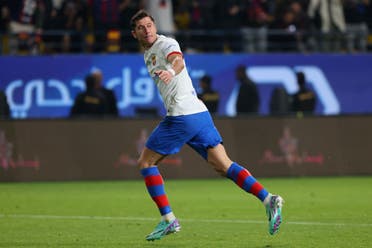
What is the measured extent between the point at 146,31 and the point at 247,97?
12.3m

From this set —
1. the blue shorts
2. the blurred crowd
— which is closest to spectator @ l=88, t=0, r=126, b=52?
the blurred crowd

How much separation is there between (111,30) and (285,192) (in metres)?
Answer: 8.33

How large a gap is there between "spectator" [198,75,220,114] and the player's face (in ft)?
39.4

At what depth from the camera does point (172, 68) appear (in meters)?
10.6

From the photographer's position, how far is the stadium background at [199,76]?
2011 centimetres

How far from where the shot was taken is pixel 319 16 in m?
25.6

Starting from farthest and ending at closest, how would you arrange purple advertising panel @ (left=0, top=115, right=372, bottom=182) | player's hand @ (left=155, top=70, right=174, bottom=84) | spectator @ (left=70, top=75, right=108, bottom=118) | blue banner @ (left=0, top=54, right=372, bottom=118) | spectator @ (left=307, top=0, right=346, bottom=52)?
spectator @ (left=307, top=0, right=346, bottom=52) < blue banner @ (left=0, top=54, right=372, bottom=118) < spectator @ (left=70, top=75, right=108, bottom=118) < purple advertising panel @ (left=0, top=115, right=372, bottom=182) < player's hand @ (left=155, top=70, right=174, bottom=84)

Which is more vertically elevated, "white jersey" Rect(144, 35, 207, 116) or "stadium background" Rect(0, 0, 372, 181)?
"white jersey" Rect(144, 35, 207, 116)

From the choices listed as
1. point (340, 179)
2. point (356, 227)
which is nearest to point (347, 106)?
point (340, 179)

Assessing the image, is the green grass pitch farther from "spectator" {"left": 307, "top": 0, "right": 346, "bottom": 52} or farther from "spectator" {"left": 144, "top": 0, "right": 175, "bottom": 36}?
"spectator" {"left": 307, "top": 0, "right": 346, "bottom": 52}

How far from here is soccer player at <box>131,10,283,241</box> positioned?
10.9 m

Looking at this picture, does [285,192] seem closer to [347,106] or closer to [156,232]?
[156,232]

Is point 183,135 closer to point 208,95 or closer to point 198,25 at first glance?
point 208,95

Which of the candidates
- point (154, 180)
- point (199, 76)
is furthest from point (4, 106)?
point (154, 180)
